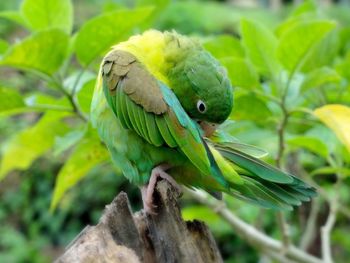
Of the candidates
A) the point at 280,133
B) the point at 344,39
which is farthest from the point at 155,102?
the point at 344,39

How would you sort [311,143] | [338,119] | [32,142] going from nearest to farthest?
[338,119] < [311,143] < [32,142]

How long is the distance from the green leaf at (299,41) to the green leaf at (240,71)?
9 cm

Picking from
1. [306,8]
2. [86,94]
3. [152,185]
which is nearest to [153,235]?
[152,185]

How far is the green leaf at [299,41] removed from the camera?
1545 mm

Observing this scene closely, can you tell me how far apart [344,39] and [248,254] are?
368cm

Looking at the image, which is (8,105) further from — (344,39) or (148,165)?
(344,39)

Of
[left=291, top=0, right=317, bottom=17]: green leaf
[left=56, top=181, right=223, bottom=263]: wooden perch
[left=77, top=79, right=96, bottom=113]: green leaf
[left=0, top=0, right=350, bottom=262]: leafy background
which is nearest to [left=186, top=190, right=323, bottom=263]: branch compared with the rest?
[left=0, top=0, right=350, bottom=262]: leafy background

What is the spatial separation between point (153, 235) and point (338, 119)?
0.46 meters

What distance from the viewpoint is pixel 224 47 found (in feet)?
5.86

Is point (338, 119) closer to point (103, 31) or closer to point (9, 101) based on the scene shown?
point (103, 31)

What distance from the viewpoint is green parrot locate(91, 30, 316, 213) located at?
4.27 ft

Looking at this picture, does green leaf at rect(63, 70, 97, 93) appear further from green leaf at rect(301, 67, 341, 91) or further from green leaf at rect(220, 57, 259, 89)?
green leaf at rect(301, 67, 341, 91)

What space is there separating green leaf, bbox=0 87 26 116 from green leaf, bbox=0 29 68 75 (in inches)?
4.1

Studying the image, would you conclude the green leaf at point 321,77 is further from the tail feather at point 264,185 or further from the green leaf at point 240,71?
the tail feather at point 264,185
